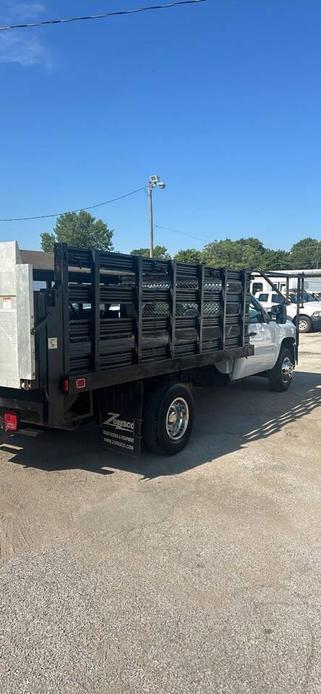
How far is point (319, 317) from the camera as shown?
2370 cm

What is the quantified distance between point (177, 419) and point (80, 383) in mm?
1727

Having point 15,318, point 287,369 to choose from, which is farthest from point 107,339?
point 287,369

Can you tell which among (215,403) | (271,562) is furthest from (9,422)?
(215,403)

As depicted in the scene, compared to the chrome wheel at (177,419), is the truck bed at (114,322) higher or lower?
higher

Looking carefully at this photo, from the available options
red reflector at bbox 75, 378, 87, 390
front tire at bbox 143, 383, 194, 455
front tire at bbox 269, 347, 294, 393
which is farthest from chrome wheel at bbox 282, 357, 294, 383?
red reflector at bbox 75, 378, 87, 390

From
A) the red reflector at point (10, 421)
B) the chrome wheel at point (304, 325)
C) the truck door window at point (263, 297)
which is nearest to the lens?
the red reflector at point (10, 421)

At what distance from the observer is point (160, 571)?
3.25 m

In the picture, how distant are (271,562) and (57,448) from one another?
9.98 feet

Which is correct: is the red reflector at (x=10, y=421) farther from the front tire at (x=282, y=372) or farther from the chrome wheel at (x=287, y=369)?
the chrome wheel at (x=287, y=369)

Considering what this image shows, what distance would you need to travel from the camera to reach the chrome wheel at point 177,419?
5.51 meters

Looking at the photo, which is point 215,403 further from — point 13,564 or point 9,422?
point 13,564

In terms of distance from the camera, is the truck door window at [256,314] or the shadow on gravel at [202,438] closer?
the shadow on gravel at [202,438]

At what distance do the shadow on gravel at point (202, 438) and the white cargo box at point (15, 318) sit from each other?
4.00 ft

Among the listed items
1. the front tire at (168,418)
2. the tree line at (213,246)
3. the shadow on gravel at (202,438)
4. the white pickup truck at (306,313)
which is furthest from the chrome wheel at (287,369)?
the tree line at (213,246)
